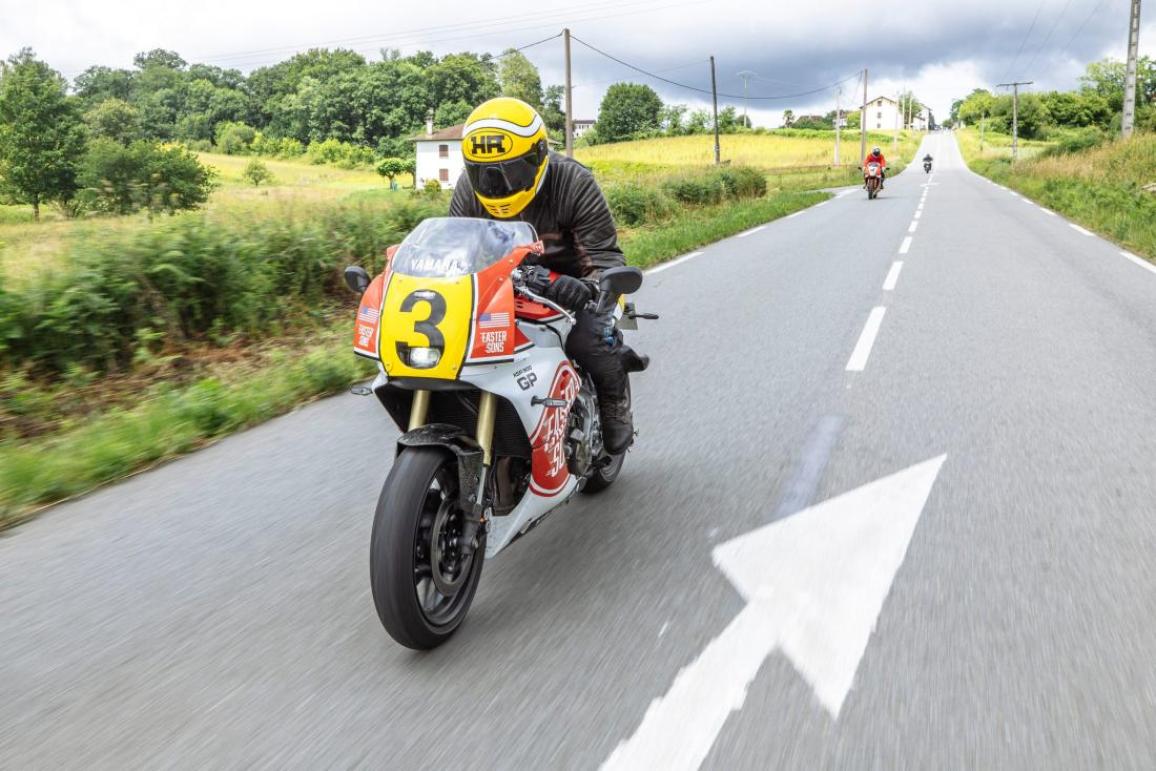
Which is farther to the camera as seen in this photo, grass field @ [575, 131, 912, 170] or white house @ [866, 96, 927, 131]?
white house @ [866, 96, 927, 131]

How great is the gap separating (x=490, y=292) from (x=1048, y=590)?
2.23 m

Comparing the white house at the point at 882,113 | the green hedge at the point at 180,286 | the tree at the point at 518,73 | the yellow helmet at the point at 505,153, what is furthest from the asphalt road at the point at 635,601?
the white house at the point at 882,113

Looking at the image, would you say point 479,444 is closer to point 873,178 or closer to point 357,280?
point 357,280

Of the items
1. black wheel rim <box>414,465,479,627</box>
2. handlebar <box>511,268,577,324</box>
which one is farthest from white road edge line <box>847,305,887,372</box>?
black wheel rim <box>414,465,479,627</box>

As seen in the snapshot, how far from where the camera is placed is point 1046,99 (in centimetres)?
13012

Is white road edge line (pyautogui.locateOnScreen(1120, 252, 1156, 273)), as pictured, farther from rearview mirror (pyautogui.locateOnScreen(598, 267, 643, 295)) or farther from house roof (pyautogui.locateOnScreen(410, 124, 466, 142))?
house roof (pyautogui.locateOnScreen(410, 124, 466, 142))

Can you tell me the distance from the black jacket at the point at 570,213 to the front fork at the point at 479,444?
3.64ft

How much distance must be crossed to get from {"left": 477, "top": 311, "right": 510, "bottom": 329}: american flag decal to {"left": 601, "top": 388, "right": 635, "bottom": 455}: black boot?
1.09m

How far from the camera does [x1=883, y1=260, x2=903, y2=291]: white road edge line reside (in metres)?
10.4

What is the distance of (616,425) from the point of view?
380cm

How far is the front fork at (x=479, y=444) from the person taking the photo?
274 centimetres

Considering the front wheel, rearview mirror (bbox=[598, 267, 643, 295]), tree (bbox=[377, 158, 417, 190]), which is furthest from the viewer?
tree (bbox=[377, 158, 417, 190])

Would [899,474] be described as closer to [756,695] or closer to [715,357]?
[756,695]

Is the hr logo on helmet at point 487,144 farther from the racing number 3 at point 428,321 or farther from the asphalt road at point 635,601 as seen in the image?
the asphalt road at point 635,601
